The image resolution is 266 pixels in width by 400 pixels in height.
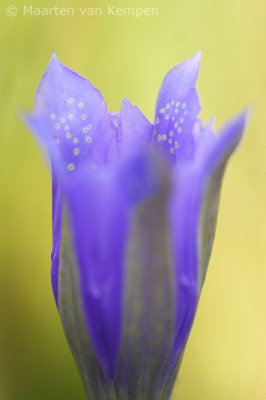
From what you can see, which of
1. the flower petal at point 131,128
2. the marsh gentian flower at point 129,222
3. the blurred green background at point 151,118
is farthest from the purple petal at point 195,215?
the blurred green background at point 151,118

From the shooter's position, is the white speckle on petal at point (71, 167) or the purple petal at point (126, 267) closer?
the purple petal at point (126, 267)

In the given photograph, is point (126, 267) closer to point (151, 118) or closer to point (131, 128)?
point (131, 128)

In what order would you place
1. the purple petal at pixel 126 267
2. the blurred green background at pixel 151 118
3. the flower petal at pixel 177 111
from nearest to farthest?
1. the purple petal at pixel 126 267
2. the flower petal at pixel 177 111
3. the blurred green background at pixel 151 118

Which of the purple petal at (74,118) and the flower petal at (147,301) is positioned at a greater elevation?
the purple petal at (74,118)

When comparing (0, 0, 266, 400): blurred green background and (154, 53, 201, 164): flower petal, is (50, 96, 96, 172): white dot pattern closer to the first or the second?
(154, 53, 201, 164): flower petal

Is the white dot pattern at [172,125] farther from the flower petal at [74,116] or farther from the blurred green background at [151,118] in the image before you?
the blurred green background at [151,118]

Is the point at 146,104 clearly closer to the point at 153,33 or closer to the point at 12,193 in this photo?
the point at 153,33
